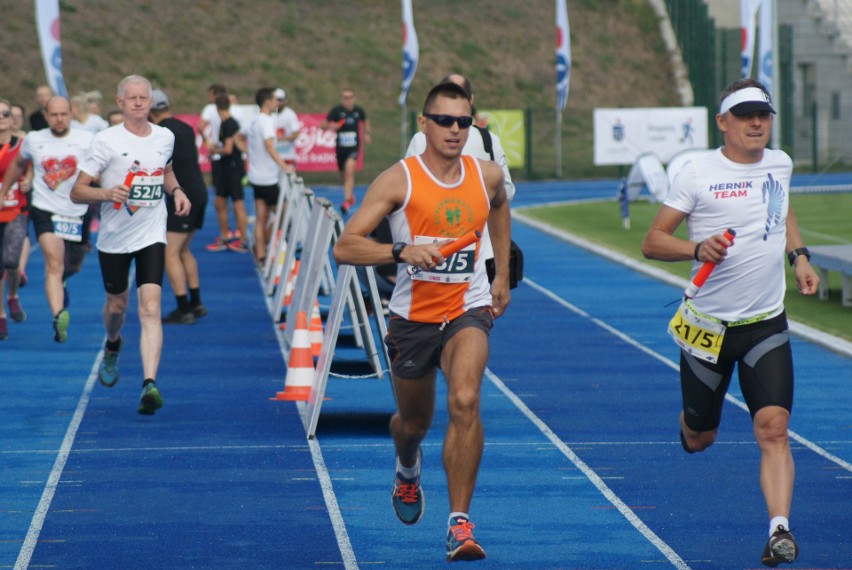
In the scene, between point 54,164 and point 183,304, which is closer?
point 54,164

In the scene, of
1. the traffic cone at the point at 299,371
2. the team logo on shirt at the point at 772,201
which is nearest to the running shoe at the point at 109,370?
the traffic cone at the point at 299,371

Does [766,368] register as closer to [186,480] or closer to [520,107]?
[186,480]

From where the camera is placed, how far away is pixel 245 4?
5928 centimetres

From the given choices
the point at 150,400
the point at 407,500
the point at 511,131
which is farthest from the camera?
the point at 511,131

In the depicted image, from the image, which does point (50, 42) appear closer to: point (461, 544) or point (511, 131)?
point (511, 131)

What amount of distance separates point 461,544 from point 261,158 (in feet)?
45.0

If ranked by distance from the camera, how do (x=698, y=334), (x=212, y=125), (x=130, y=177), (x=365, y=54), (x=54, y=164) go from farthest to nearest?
(x=365, y=54) → (x=212, y=125) → (x=54, y=164) → (x=130, y=177) → (x=698, y=334)

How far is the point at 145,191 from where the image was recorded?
10.5m

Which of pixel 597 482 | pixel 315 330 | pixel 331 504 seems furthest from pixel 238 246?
pixel 331 504

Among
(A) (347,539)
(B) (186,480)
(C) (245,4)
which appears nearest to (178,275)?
(B) (186,480)

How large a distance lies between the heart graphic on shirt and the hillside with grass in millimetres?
32268

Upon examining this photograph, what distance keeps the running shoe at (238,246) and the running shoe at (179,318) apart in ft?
25.2

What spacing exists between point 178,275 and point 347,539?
26.7 feet

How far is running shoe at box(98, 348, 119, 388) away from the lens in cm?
1123
